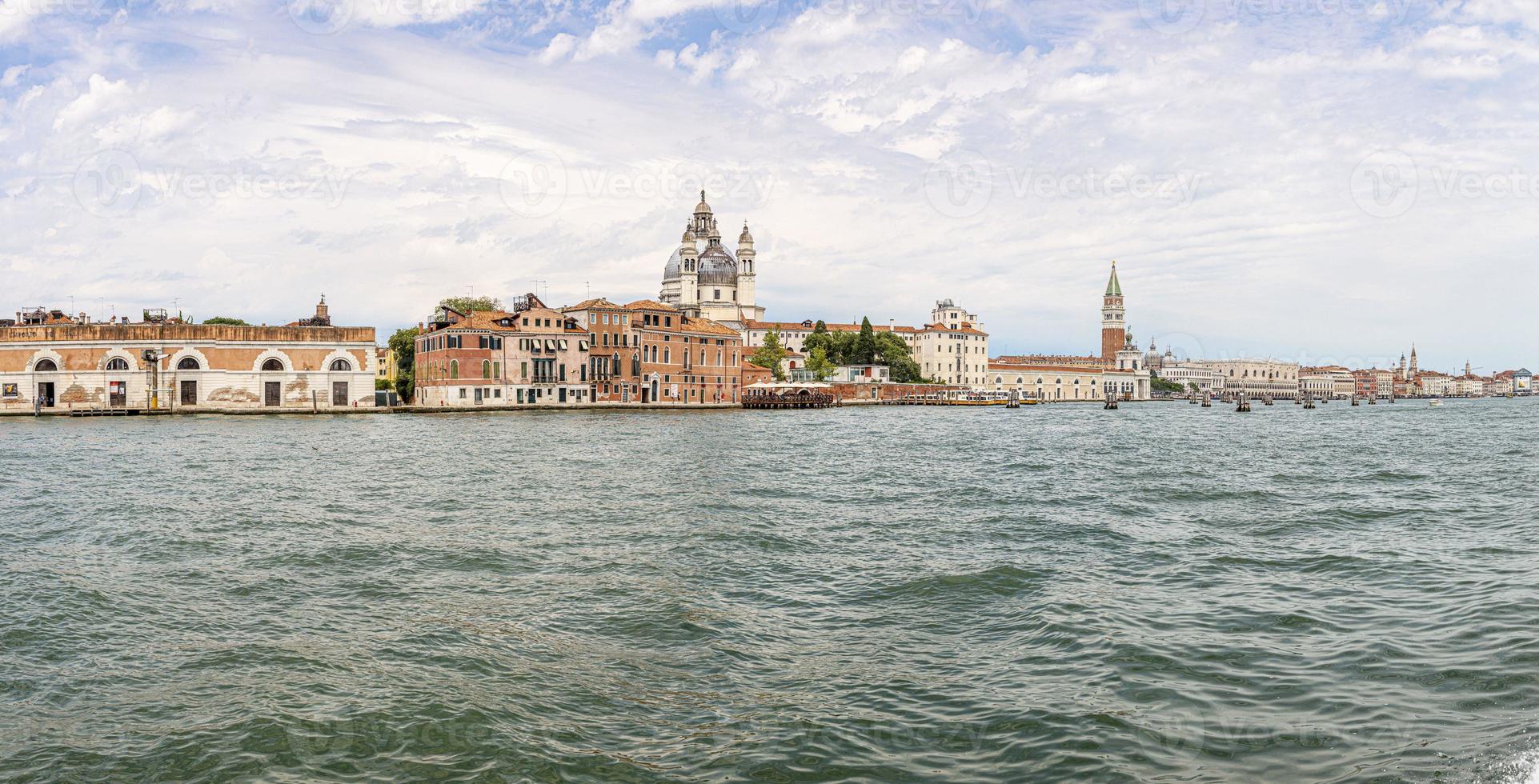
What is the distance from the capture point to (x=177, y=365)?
56.4 m

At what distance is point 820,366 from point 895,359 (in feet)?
39.0

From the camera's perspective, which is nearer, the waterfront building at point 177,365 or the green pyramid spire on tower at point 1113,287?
the waterfront building at point 177,365

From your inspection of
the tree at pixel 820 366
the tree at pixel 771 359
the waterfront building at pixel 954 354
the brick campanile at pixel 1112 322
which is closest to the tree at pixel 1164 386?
the brick campanile at pixel 1112 322

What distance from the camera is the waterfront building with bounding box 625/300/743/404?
2916 inches

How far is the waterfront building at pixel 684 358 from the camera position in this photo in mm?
74062

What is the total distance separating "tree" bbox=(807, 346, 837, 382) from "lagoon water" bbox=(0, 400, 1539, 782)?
254ft

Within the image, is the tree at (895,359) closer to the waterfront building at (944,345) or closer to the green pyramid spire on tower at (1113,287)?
the waterfront building at (944,345)

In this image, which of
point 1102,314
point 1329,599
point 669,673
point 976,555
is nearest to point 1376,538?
point 1329,599

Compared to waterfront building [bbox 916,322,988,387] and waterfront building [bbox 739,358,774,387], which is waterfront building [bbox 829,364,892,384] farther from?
waterfront building [bbox 916,322,988,387]

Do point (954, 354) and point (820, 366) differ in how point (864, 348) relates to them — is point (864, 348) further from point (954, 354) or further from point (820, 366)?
point (954, 354)

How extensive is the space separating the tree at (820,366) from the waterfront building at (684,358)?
1781cm

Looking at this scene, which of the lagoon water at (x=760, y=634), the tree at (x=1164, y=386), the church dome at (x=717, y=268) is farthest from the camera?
the tree at (x=1164, y=386)

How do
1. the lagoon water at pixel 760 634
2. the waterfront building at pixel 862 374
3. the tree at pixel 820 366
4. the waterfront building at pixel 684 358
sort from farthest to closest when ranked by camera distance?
the waterfront building at pixel 862 374 → the tree at pixel 820 366 → the waterfront building at pixel 684 358 → the lagoon water at pixel 760 634

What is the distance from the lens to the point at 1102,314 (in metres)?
181
